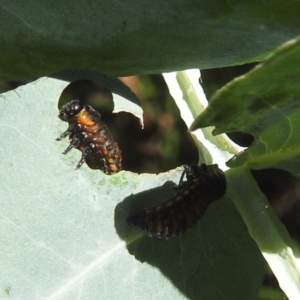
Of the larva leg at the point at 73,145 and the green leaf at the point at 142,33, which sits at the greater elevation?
the green leaf at the point at 142,33

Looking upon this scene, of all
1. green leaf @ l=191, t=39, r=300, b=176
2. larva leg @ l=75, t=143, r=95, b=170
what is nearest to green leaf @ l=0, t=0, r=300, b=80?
green leaf @ l=191, t=39, r=300, b=176

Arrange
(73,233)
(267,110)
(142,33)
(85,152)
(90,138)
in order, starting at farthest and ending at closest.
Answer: (90,138)
(85,152)
(73,233)
(142,33)
(267,110)

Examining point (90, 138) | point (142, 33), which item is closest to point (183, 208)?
point (90, 138)

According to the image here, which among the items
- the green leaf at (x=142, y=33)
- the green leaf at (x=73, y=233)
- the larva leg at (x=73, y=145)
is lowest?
the green leaf at (x=73, y=233)

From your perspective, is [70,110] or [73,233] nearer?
[73,233]

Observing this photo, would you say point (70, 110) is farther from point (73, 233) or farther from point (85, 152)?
point (73, 233)

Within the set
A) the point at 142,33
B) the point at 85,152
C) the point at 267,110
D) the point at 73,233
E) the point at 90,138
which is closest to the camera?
the point at 267,110

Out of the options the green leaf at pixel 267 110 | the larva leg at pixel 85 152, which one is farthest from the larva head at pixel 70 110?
the green leaf at pixel 267 110

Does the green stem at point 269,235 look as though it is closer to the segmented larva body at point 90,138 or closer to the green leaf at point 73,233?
the green leaf at point 73,233

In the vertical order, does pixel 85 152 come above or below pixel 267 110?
below
